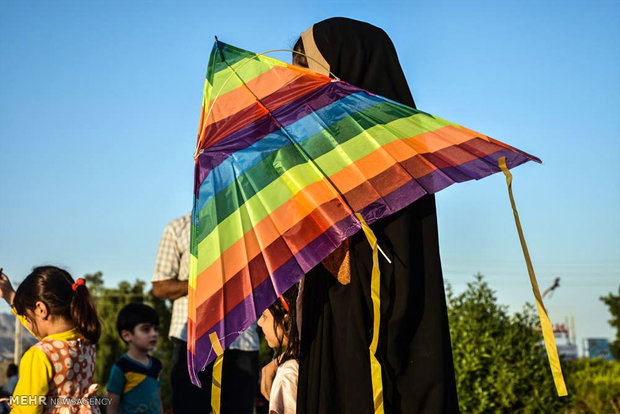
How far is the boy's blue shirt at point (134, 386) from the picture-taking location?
5.65m

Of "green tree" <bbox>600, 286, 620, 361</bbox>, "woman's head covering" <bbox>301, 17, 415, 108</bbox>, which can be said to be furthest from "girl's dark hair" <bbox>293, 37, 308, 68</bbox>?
"green tree" <bbox>600, 286, 620, 361</bbox>

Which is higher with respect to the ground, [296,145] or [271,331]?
[296,145]

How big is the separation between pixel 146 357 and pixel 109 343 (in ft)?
74.0

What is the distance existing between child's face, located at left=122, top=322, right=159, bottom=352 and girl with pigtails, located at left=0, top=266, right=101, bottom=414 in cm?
121

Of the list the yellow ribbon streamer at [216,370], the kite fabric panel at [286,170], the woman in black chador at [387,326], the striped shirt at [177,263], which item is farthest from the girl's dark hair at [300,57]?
the striped shirt at [177,263]

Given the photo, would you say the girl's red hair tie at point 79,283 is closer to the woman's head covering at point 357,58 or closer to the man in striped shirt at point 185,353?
the man in striped shirt at point 185,353

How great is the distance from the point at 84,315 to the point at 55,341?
273 mm

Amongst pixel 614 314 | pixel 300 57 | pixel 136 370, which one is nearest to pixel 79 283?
pixel 136 370

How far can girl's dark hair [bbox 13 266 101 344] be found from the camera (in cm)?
477

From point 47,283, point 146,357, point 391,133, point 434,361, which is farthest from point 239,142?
point 146,357

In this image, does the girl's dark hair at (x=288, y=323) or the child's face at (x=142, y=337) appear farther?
the child's face at (x=142, y=337)

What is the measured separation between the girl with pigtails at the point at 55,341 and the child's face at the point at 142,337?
3.96 feet

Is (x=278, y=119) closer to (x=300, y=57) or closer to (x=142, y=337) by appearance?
(x=300, y=57)

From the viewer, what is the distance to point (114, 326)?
2866 cm
